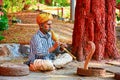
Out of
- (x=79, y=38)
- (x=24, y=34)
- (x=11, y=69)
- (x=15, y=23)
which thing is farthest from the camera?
(x=15, y=23)

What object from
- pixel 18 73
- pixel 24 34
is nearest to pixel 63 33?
pixel 24 34

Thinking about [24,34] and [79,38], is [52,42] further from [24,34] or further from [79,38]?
[24,34]

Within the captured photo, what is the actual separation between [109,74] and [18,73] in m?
1.55

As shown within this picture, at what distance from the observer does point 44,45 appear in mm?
6609

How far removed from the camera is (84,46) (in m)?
7.80

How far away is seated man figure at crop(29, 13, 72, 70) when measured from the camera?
6523 mm

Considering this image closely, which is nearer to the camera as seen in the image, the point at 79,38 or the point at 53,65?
the point at 53,65

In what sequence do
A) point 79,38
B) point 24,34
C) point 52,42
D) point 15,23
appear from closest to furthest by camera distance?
point 52,42 → point 79,38 → point 24,34 → point 15,23

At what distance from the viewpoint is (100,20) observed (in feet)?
25.8

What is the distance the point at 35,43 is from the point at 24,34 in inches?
220

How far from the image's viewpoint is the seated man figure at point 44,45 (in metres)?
6.52

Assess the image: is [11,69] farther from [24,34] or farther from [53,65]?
[24,34]

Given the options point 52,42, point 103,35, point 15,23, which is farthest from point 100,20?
point 15,23

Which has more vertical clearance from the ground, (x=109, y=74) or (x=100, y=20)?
(x=100, y=20)
